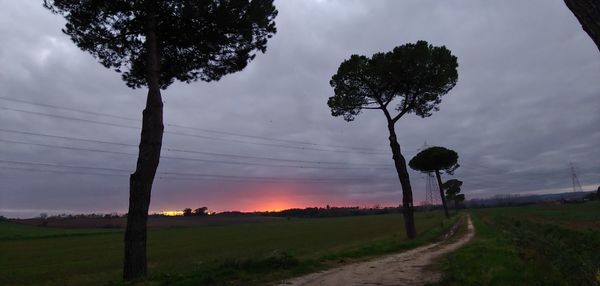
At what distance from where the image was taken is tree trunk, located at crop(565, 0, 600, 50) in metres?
3.64

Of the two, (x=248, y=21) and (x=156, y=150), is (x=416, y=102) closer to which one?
(x=248, y=21)

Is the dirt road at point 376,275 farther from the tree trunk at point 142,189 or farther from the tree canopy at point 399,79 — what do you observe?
the tree canopy at point 399,79

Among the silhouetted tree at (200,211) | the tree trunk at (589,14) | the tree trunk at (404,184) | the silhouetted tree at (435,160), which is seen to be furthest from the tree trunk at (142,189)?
the silhouetted tree at (200,211)

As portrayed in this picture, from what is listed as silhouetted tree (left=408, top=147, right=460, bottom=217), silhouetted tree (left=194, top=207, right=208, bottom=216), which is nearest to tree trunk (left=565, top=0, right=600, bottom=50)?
silhouetted tree (left=408, top=147, right=460, bottom=217)

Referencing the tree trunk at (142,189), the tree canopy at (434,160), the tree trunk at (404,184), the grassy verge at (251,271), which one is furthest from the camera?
the tree canopy at (434,160)

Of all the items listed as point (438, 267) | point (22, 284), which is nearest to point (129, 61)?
point (22, 284)

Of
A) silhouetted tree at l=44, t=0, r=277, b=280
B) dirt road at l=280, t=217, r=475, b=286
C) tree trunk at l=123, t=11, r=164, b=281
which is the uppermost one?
silhouetted tree at l=44, t=0, r=277, b=280

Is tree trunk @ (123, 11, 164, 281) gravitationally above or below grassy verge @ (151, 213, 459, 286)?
above

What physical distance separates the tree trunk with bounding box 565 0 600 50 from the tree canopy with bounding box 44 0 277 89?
11167 mm

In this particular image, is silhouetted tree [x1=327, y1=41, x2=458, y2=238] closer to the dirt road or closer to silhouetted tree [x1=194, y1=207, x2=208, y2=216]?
the dirt road

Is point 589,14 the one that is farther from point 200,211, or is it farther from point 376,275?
point 200,211

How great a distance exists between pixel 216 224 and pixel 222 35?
3359 inches

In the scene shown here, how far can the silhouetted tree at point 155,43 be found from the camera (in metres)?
11.5

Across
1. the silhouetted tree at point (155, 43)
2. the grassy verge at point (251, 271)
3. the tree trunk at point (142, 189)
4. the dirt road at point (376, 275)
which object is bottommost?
the dirt road at point (376, 275)
